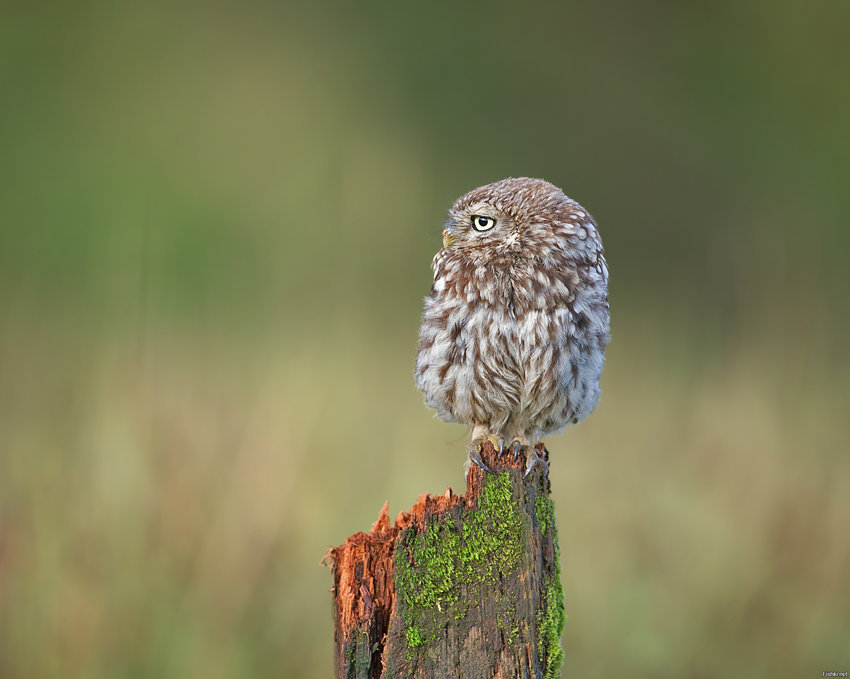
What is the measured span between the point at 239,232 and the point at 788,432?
4.38 m

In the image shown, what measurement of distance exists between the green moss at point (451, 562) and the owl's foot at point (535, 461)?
15 centimetres

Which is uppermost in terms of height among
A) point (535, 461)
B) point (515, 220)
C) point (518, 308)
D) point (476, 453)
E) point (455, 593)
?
point (515, 220)

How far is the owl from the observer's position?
273 centimetres

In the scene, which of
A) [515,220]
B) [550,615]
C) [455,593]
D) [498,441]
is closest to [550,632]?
[550,615]

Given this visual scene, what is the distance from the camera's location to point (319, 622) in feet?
11.1

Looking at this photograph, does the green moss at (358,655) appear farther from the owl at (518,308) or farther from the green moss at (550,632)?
the owl at (518,308)

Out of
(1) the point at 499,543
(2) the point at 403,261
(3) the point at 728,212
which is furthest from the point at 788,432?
(3) the point at 728,212

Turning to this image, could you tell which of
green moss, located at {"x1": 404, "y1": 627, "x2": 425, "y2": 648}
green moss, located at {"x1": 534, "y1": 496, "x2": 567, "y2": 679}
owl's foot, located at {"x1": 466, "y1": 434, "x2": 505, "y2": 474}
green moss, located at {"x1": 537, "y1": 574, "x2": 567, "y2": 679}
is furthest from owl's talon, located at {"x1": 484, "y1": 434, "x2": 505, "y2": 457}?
green moss, located at {"x1": 404, "y1": 627, "x2": 425, "y2": 648}

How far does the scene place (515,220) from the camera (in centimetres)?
277

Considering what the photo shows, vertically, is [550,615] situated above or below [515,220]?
below

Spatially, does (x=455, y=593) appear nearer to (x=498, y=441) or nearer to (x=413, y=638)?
(x=413, y=638)

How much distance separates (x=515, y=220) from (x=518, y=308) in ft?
0.84

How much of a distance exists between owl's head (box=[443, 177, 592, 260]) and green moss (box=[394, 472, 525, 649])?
0.88m

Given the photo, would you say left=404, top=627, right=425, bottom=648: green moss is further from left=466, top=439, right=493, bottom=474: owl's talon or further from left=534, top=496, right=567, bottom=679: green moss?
left=466, top=439, right=493, bottom=474: owl's talon
